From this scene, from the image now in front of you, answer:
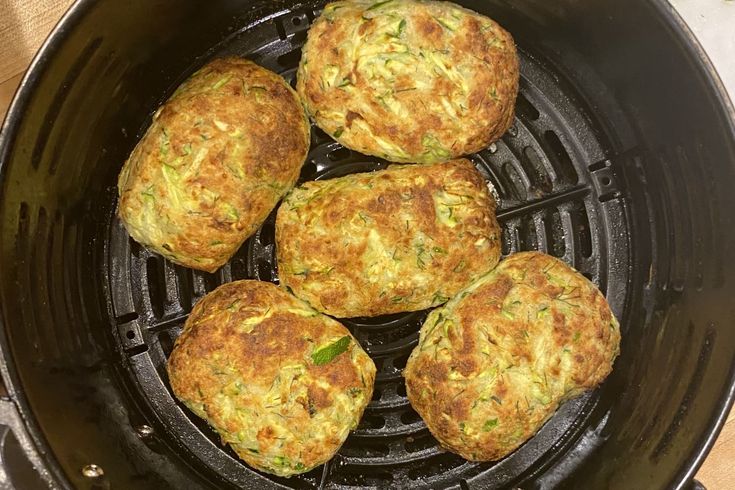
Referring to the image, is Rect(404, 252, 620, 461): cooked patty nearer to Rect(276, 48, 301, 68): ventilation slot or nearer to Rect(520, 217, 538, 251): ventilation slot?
Rect(520, 217, 538, 251): ventilation slot

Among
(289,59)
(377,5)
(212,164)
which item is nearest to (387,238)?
(212,164)

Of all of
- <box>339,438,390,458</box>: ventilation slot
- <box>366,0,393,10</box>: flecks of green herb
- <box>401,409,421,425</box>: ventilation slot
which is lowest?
<box>339,438,390,458</box>: ventilation slot

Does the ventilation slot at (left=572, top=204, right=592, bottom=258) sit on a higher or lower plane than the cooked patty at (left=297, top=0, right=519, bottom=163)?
lower

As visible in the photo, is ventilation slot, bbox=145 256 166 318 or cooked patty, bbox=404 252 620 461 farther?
ventilation slot, bbox=145 256 166 318

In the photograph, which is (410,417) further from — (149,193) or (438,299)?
(149,193)

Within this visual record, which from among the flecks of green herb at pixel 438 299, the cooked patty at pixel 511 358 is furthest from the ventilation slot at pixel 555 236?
the flecks of green herb at pixel 438 299

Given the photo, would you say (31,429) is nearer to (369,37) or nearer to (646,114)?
(369,37)

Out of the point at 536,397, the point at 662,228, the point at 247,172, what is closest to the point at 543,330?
the point at 536,397

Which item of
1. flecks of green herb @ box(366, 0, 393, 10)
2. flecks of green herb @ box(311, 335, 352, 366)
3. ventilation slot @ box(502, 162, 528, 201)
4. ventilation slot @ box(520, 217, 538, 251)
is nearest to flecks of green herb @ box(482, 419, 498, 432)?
flecks of green herb @ box(311, 335, 352, 366)
